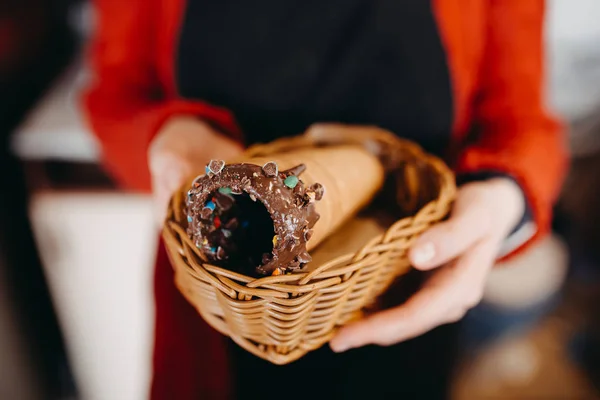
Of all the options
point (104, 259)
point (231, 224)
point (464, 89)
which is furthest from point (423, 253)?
point (104, 259)

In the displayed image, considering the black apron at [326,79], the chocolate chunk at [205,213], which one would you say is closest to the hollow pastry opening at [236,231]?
the chocolate chunk at [205,213]

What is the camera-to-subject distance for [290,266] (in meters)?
0.28

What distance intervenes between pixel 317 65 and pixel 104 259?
48cm

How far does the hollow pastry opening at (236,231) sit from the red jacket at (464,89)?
0.17 metres

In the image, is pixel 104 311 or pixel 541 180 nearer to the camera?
pixel 541 180

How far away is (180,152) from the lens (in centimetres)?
40

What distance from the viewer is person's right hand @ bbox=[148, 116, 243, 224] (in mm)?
382

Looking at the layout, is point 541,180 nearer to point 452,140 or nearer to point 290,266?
point 452,140

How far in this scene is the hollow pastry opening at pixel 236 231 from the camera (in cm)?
29

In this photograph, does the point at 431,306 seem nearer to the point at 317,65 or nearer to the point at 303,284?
Result: the point at 303,284

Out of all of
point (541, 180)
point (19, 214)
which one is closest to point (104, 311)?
point (19, 214)

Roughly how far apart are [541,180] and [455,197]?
11 cm

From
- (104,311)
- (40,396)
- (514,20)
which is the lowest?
(40,396)

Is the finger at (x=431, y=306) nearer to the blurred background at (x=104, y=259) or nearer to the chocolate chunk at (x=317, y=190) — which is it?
the chocolate chunk at (x=317, y=190)
